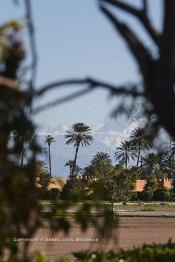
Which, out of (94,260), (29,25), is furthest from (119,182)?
(29,25)

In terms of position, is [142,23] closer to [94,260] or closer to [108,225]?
[108,225]

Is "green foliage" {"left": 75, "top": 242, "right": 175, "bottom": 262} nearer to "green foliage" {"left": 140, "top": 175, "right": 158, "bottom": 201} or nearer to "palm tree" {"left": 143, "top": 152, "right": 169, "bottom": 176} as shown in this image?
"green foliage" {"left": 140, "top": 175, "right": 158, "bottom": 201}

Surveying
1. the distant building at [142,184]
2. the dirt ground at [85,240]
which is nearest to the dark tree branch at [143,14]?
the dirt ground at [85,240]

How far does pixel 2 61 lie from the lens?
2885 millimetres

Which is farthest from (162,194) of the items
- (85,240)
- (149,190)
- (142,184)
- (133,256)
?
(133,256)

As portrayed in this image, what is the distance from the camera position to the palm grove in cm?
407

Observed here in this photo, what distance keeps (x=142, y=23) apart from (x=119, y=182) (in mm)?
36219

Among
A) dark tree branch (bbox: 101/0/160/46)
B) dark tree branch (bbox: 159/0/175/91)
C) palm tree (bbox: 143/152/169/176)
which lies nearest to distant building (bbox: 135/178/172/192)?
palm tree (bbox: 143/152/169/176)

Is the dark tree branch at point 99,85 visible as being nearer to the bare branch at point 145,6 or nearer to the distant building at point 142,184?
the bare branch at point 145,6

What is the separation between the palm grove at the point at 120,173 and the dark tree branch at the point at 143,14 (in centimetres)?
101

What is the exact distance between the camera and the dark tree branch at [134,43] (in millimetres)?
3754

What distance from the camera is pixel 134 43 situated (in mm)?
3838

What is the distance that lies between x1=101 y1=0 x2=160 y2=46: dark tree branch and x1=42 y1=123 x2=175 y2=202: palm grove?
1012 millimetres

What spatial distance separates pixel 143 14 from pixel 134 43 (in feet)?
0.69
